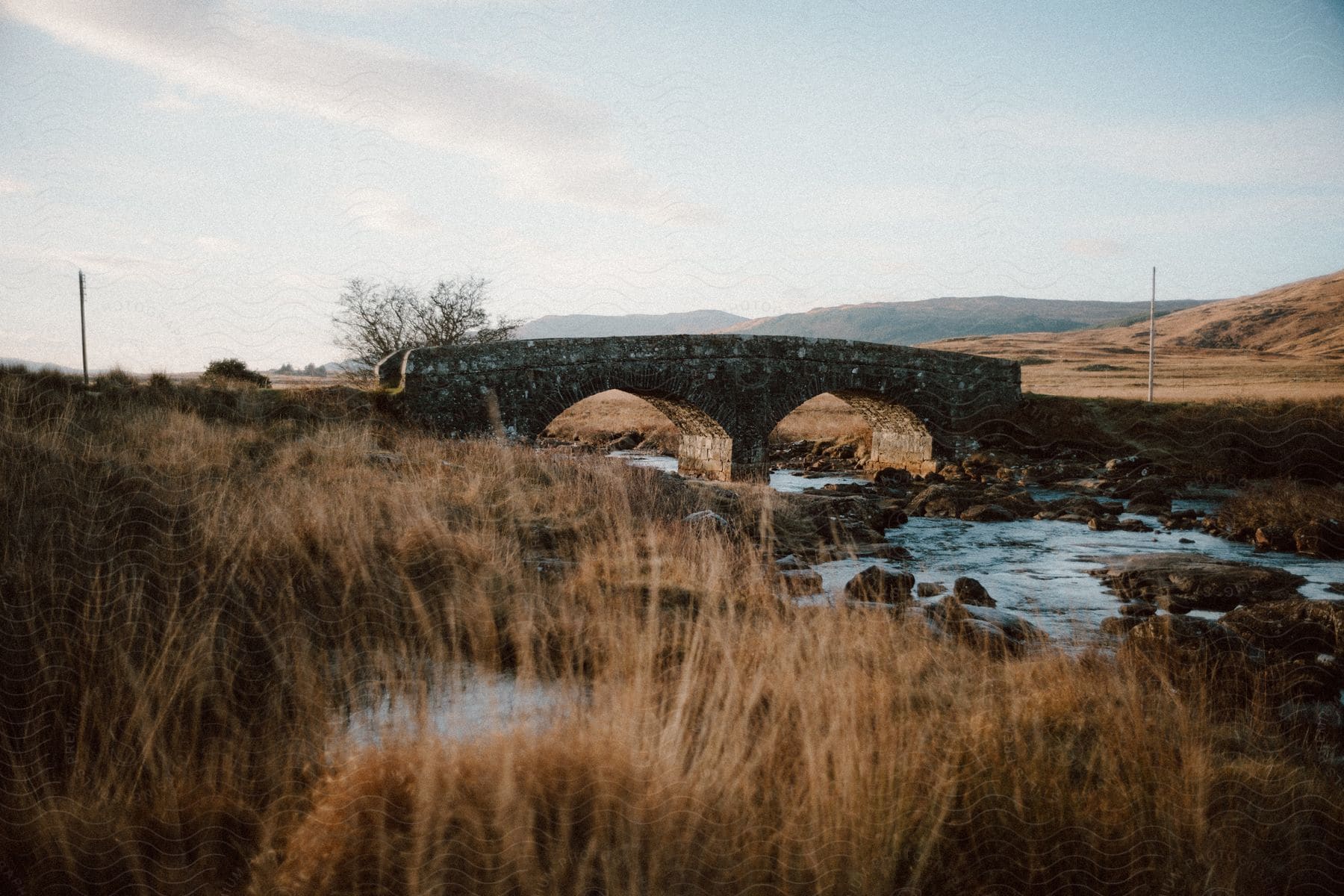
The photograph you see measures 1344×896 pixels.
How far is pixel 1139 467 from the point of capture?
1541 cm

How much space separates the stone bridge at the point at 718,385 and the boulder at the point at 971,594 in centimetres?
872

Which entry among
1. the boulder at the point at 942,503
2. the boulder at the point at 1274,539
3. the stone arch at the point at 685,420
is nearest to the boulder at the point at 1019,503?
the boulder at the point at 942,503

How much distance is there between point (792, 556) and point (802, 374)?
30.5 ft

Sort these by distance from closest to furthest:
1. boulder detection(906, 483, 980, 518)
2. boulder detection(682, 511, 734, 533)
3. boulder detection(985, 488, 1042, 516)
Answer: boulder detection(682, 511, 734, 533) < boulder detection(985, 488, 1042, 516) < boulder detection(906, 483, 980, 518)

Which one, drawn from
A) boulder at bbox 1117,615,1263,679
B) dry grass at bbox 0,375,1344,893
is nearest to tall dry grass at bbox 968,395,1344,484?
boulder at bbox 1117,615,1263,679

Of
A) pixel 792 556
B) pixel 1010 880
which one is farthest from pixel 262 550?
pixel 792 556

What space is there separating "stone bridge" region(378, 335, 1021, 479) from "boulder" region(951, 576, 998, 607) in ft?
28.6

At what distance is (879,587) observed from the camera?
6434 millimetres

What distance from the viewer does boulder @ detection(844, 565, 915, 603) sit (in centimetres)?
634

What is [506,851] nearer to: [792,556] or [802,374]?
[792,556]

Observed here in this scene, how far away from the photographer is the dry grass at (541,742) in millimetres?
2197

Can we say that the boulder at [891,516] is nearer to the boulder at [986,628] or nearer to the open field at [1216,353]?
the boulder at [986,628]

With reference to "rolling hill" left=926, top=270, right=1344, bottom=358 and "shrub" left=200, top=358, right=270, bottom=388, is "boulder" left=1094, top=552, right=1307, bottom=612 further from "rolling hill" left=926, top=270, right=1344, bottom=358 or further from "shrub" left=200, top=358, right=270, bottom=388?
"rolling hill" left=926, top=270, right=1344, bottom=358

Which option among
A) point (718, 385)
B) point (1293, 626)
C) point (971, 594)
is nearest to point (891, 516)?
point (971, 594)
